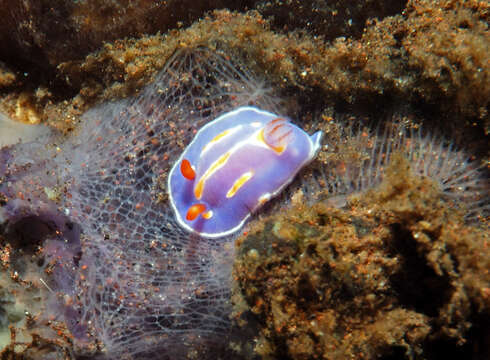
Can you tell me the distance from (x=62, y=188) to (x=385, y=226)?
260 centimetres

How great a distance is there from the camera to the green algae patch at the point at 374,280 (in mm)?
2068

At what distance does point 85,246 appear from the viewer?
9.67 feet

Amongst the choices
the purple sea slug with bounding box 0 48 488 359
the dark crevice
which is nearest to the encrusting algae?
the dark crevice

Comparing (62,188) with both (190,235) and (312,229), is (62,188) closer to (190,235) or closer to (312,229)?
(190,235)

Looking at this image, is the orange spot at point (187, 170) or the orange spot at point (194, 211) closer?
the orange spot at point (187, 170)

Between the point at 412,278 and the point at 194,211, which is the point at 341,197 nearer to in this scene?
the point at 412,278

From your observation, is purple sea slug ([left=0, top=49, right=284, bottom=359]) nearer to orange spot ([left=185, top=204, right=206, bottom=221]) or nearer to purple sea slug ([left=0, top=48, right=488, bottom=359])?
purple sea slug ([left=0, top=48, right=488, bottom=359])

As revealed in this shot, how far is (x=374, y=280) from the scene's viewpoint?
84.6 inches

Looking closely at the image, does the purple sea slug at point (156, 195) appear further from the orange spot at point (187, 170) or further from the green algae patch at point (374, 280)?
the green algae patch at point (374, 280)

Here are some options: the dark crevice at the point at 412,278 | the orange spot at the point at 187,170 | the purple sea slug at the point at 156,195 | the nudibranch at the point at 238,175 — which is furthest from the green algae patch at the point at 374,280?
the orange spot at the point at 187,170

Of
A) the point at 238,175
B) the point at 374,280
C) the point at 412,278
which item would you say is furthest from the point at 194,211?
the point at 412,278

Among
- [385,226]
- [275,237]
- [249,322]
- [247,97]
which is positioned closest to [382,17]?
[247,97]

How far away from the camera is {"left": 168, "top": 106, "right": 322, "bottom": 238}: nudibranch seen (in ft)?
10.0

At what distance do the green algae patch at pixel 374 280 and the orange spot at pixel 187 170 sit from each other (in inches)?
39.2
